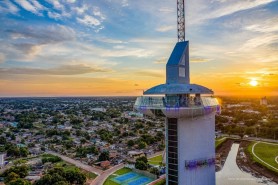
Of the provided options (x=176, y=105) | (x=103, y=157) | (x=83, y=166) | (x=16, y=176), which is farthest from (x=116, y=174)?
(x=176, y=105)

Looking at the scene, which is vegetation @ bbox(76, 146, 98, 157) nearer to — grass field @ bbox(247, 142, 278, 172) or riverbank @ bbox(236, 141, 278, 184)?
riverbank @ bbox(236, 141, 278, 184)

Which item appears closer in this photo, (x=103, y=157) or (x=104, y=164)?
(x=104, y=164)

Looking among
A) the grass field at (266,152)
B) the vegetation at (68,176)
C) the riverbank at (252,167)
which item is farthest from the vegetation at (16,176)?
the grass field at (266,152)

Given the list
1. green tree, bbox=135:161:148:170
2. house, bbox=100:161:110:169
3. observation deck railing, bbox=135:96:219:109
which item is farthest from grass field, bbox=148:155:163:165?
observation deck railing, bbox=135:96:219:109

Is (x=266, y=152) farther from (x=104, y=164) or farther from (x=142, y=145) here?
(x=104, y=164)

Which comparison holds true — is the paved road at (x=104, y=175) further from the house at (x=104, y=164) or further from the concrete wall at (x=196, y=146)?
the concrete wall at (x=196, y=146)

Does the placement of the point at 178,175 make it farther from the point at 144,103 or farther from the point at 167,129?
the point at 144,103

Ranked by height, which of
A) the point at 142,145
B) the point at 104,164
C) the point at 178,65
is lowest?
the point at 104,164

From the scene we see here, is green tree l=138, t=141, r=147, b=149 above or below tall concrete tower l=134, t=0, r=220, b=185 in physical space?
below
